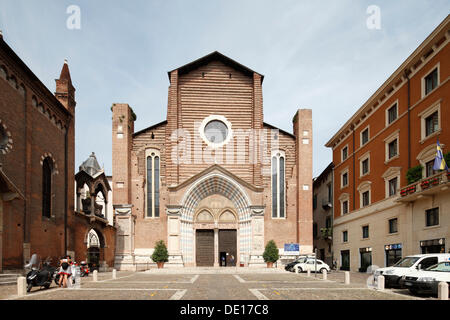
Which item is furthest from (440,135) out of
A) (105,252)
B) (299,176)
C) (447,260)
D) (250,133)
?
(105,252)

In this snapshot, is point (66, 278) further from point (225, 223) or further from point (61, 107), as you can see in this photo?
point (225, 223)

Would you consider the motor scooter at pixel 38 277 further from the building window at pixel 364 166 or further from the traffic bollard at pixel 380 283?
the building window at pixel 364 166

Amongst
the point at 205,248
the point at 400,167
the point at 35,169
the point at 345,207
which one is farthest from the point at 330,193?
the point at 35,169

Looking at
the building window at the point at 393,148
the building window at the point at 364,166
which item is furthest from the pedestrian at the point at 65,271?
the building window at the point at 364,166

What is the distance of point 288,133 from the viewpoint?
39.9 meters

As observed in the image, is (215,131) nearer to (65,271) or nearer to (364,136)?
(364,136)

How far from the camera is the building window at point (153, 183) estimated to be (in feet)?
127

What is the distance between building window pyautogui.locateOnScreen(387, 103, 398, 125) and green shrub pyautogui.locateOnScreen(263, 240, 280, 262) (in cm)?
1418

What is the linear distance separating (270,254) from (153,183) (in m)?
12.3

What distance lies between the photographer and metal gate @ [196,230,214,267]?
39250 mm

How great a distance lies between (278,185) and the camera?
3944cm

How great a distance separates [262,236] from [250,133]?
9.58 m

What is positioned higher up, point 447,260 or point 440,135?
point 440,135

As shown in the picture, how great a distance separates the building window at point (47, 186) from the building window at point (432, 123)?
22.8 meters
